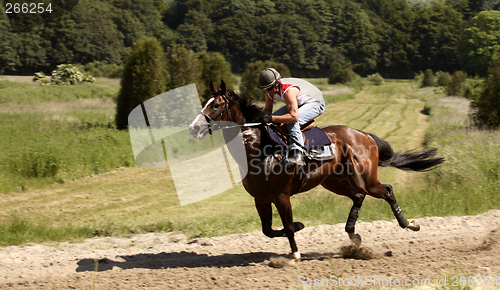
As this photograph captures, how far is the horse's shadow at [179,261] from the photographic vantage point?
5.41 m

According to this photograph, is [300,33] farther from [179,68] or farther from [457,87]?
[179,68]

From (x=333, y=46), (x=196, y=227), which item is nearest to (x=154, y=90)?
(x=196, y=227)

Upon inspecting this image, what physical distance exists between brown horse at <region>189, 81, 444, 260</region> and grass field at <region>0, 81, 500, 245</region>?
175 centimetres

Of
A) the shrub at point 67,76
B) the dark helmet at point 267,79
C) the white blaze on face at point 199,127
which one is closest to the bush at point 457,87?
the shrub at point 67,76

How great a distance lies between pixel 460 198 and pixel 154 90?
10.4m

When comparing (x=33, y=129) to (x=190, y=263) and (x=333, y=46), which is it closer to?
(x=190, y=263)

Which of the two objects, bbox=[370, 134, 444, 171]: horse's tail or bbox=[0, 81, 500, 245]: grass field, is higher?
bbox=[370, 134, 444, 171]: horse's tail

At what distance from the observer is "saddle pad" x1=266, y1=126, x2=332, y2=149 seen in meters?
5.29

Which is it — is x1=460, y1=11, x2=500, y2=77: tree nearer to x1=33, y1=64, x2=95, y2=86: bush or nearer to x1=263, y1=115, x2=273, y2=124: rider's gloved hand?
x1=33, y1=64, x2=95, y2=86: bush

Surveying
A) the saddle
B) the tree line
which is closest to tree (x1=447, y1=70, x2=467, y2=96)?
the tree line

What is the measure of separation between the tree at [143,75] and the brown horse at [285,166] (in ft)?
33.1

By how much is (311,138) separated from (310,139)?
3 centimetres

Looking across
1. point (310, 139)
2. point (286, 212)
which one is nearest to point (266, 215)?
point (286, 212)

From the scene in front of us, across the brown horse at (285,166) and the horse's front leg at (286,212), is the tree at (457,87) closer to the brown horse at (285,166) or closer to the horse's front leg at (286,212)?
the brown horse at (285,166)
